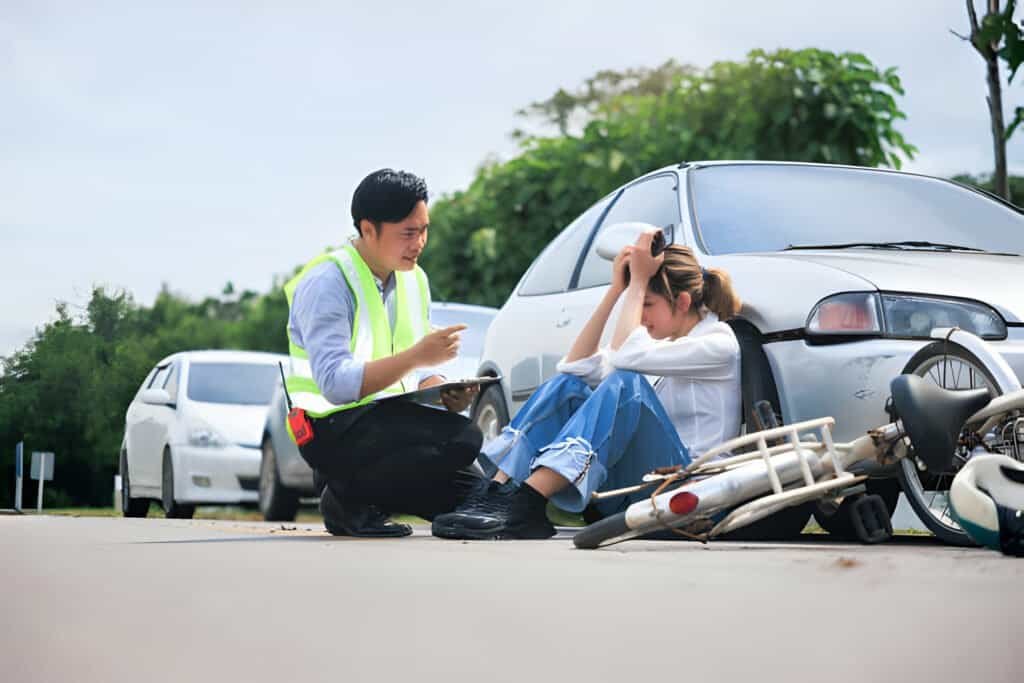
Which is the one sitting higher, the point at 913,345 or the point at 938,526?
the point at 913,345

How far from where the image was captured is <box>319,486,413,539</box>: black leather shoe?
6.75m

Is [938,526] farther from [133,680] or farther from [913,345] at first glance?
[133,680]

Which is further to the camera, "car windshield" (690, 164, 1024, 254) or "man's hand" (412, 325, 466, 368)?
"car windshield" (690, 164, 1024, 254)

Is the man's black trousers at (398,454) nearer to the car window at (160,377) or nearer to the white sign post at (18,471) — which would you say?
the white sign post at (18,471)

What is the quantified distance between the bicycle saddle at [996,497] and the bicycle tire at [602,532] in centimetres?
114

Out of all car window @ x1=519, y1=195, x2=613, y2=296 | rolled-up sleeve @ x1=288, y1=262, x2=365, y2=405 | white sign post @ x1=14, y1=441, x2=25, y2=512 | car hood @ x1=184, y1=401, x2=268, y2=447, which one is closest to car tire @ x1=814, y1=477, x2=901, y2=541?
car window @ x1=519, y1=195, x2=613, y2=296

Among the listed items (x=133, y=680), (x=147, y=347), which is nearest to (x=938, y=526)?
(x=133, y=680)

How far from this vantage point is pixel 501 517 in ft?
20.4

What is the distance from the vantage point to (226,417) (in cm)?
1377

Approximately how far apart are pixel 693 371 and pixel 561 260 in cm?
231

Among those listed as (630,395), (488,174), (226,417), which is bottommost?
(226,417)

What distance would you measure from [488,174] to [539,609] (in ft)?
90.4

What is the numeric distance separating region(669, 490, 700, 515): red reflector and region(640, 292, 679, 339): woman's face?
44.7 inches

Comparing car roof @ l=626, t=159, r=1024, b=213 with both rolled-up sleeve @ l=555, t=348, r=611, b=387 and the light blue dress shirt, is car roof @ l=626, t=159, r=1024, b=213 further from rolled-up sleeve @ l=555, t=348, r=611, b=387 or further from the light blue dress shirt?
the light blue dress shirt
